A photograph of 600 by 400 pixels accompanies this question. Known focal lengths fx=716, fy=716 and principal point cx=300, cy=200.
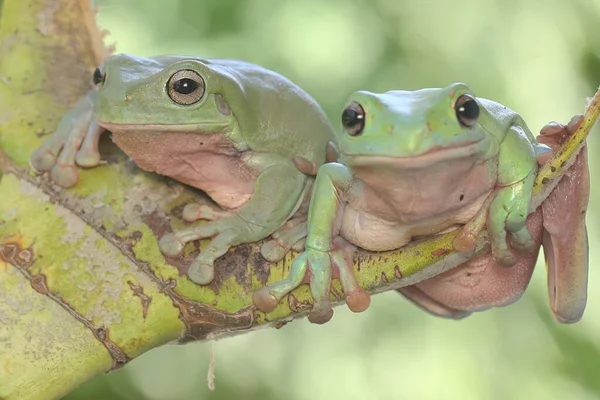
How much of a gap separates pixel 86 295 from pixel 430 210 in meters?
0.59

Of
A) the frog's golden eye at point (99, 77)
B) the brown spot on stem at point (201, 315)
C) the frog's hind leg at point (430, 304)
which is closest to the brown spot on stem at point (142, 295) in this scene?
the brown spot on stem at point (201, 315)

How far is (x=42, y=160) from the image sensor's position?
53.0 inches

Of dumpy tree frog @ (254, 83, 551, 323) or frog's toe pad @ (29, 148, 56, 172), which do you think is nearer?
dumpy tree frog @ (254, 83, 551, 323)

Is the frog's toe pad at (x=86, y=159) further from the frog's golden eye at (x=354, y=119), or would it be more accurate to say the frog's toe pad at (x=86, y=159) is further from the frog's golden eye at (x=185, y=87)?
the frog's golden eye at (x=354, y=119)

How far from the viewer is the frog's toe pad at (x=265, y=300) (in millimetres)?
1171

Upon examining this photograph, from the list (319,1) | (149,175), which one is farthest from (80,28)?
(319,1)

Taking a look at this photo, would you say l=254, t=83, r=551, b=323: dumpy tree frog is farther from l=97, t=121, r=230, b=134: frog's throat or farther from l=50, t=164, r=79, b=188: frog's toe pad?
l=50, t=164, r=79, b=188: frog's toe pad

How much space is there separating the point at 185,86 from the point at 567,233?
0.69 meters

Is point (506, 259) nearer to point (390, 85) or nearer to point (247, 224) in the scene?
point (247, 224)

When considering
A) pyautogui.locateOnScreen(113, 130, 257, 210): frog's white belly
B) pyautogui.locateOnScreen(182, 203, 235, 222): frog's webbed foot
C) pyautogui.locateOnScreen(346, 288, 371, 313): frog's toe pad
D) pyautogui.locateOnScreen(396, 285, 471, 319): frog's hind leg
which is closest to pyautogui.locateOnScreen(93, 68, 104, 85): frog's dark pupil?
pyautogui.locateOnScreen(113, 130, 257, 210): frog's white belly

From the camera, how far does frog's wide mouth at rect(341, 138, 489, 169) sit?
39.3 inches

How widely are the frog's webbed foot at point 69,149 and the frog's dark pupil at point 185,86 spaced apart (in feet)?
0.77

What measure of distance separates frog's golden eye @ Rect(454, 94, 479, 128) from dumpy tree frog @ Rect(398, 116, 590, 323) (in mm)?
155

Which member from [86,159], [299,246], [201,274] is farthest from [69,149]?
[299,246]
